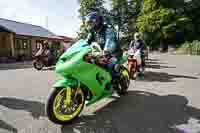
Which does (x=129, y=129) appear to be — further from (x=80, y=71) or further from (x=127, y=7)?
(x=127, y=7)

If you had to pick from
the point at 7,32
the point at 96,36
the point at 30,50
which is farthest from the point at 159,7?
the point at 96,36

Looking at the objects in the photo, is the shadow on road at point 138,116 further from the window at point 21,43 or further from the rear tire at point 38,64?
the window at point 21,43

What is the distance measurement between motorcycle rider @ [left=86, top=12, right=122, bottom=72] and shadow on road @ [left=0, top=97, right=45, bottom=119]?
64.7 inches

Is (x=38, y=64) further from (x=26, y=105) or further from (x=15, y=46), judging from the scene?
(x=15, y=46)

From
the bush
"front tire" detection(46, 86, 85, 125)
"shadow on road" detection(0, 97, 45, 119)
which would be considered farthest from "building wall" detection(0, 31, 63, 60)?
the bush

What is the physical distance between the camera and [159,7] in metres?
35.5

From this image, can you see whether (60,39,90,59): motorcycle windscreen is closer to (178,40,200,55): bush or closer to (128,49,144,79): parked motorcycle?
(128,49,144,79): parked motorcycle

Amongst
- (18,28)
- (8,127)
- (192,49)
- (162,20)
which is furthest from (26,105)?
(162,20)

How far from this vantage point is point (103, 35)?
14.6 feet

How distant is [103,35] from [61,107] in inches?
74.2

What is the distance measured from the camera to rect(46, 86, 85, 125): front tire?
A: 3.16 metres

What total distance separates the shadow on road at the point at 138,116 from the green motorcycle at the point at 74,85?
0.79 ft

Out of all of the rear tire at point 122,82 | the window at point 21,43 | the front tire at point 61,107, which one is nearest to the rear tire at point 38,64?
the rear tire at point 122,82

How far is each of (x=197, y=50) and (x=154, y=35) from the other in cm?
981
